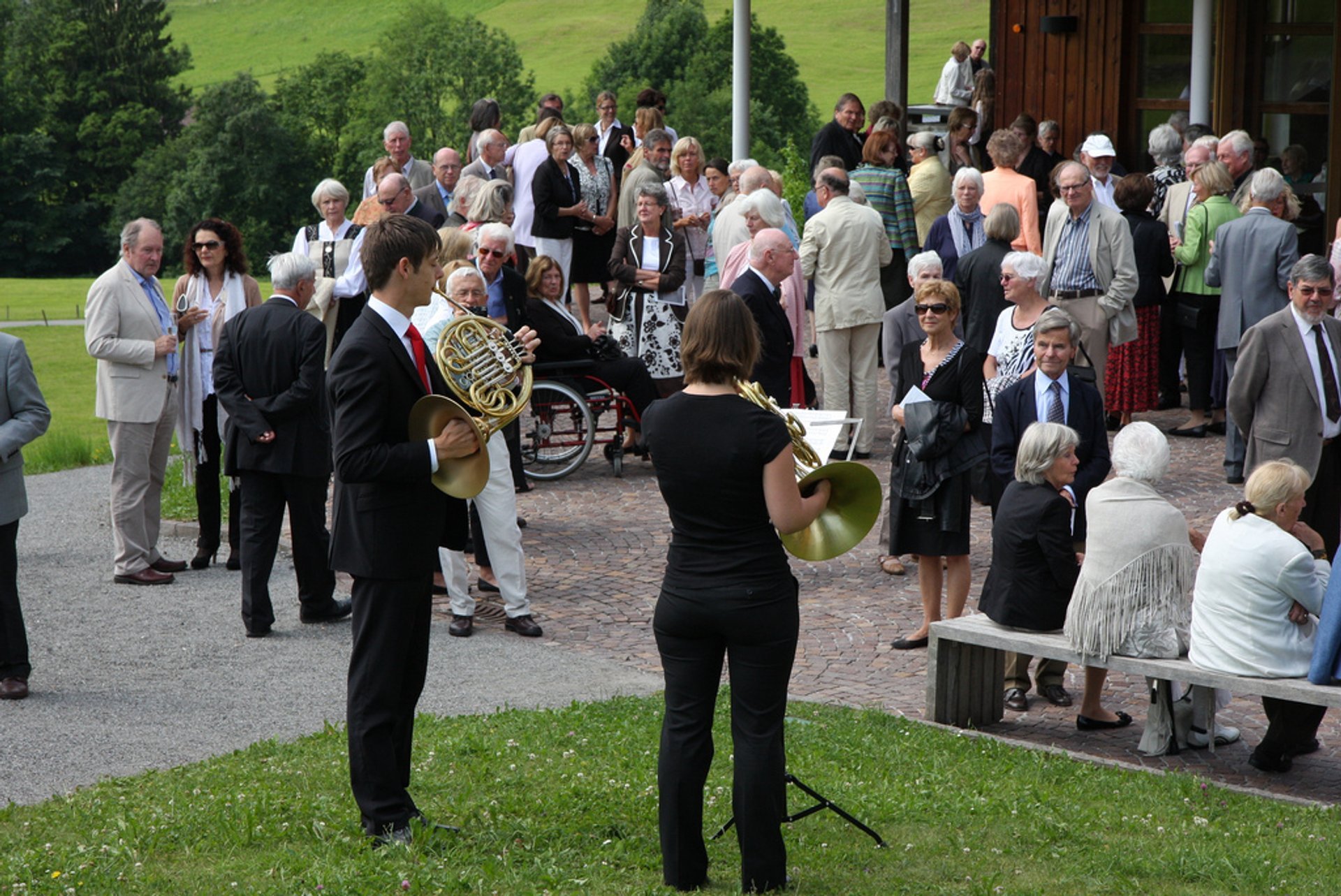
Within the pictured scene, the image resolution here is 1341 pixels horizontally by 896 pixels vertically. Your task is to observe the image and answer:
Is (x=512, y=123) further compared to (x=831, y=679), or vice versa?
(x=512, y=123)

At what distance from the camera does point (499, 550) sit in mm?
8727

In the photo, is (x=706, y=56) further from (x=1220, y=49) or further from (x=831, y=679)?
(x=831, y=679)

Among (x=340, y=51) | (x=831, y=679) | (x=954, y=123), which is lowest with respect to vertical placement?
(x=831, y=679)

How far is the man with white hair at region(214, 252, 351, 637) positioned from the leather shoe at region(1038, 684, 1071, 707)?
4069 millimetres

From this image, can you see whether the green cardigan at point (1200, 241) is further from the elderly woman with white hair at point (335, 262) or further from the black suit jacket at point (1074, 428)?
the elderly woman with white hair at point (335, 262)

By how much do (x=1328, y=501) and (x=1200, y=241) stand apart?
164 inches

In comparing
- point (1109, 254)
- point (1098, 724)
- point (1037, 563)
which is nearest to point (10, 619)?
point (1037, 563)

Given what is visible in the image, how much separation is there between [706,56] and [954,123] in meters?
52.9

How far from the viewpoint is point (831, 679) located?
8031 mm

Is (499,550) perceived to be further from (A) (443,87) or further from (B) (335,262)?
(A) (443,87)

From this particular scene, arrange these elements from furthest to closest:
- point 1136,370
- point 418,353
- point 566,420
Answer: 1. point 1136,370
2. point 566,420
3. point 418,353

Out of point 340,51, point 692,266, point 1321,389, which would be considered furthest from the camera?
point 340,51

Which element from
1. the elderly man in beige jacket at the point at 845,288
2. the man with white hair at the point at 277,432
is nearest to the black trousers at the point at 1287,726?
the man with white hair at the point at 277,432

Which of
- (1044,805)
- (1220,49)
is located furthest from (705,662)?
(1220,49)
